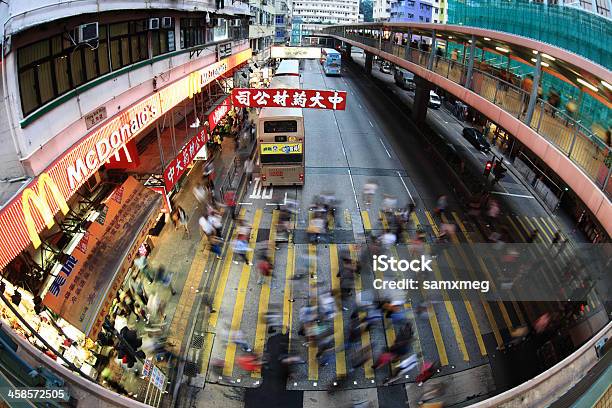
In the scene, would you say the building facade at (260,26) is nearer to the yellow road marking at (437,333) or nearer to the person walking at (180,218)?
the person walking at (180,218)

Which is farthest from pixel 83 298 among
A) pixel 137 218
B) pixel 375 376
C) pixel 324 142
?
pixel 324 142

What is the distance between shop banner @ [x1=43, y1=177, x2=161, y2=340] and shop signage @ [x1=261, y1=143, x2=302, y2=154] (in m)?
7.25

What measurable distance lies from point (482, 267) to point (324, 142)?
15599mm

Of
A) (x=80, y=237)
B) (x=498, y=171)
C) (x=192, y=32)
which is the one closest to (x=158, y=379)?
(x=80, y=237)

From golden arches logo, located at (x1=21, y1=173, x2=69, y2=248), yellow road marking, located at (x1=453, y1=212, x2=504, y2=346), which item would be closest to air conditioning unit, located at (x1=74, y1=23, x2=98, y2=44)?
Result: golden arches logo, located at (x1=21, y1=173, x2=69, y2=248)

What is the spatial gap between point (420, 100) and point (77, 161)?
27394 millimetres

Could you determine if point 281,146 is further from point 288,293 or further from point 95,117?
point 95,117

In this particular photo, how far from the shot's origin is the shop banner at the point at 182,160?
42.0ft

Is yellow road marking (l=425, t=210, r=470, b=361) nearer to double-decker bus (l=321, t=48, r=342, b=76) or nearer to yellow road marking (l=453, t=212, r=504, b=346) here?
yellow road marking (l=453, t=212, r=504, b=346)

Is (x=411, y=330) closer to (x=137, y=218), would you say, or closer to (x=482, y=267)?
(x=482, y=267)

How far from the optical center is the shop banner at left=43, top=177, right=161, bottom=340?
26.1ft

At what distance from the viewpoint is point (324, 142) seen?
27.2 meters

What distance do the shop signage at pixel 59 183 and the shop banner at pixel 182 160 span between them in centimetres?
211

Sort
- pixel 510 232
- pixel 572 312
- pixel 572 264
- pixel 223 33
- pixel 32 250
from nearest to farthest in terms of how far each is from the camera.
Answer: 1. pixel 32 250
2. pixel 572 312
3. pixel 572 264
4. pixel 510 232
5. pixel 223 33
